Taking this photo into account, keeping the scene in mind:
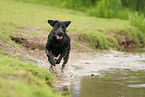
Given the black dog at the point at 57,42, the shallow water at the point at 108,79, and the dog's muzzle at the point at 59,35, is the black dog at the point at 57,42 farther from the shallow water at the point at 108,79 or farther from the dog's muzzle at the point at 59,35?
the shallow water at the point at 108,79

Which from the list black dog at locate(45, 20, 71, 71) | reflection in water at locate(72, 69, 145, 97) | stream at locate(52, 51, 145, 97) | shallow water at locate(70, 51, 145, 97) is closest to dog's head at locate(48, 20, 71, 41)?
black dog at locate(45, 20, 71, 71)

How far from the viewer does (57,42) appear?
8.11 m

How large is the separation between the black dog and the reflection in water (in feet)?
3.35

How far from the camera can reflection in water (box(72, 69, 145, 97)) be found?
6.02 metres

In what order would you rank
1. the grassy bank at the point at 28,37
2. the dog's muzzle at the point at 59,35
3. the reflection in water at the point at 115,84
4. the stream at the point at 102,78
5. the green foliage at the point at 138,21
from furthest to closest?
the green foliage at the point at 138,21
the dog's muzzle at the point at 59,35
the stream at the point at 102,78
the reflection in water at the point at 115,84
the grassy bank at the point at 28,37

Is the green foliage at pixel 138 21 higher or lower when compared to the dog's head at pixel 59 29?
lower

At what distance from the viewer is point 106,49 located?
14.8 meters

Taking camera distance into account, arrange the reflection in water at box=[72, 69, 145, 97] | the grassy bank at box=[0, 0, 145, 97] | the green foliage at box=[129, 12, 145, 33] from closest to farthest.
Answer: the grassy bank at box=[0, 0, 145, 97] → the reflection in water at box=[72, 69, 145, 97] → the green foliage at box=[129, 12, 145, 33]

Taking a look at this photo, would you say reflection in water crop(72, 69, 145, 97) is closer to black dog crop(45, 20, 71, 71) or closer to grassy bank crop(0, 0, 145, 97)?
grassy bank crop(0, 0, 145, 97)

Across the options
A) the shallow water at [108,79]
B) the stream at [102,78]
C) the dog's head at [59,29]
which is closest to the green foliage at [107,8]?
the stream at [102,78]

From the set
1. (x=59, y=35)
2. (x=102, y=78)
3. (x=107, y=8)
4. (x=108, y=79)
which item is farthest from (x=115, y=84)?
(x=107, y=8)

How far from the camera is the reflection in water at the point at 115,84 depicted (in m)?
6.02

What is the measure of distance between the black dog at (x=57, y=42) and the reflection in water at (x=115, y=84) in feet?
3.35

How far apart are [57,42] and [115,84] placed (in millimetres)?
2091
